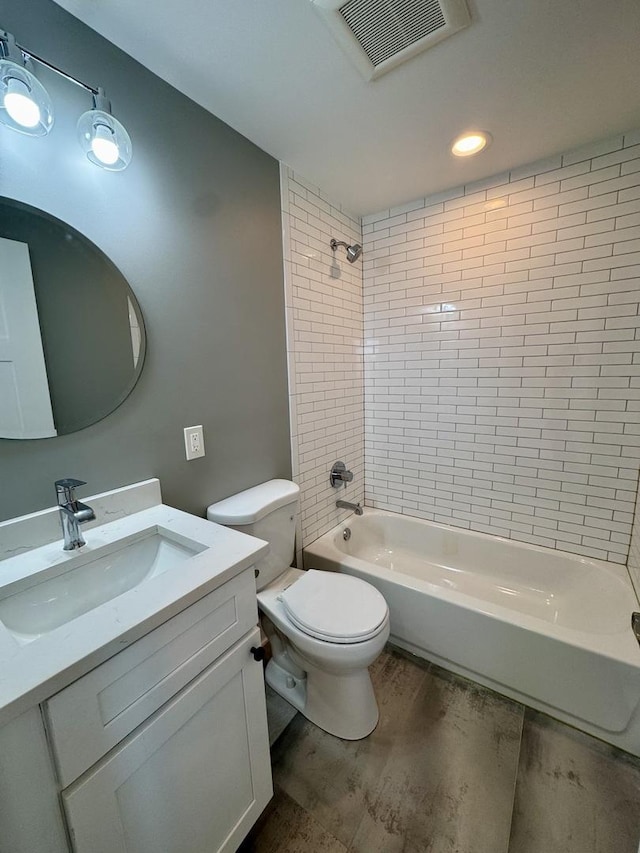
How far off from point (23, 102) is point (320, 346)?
137cm

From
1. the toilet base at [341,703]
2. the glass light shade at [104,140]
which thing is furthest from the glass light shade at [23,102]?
the toilet base at [341,703]

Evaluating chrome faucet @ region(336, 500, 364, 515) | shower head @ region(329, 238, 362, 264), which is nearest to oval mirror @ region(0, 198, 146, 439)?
shower head @ region(329, 238, 362, 264)

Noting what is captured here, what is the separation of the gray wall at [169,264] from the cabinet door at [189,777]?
630 mm

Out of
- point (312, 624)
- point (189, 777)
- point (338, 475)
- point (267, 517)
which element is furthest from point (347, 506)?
point (189, 777)

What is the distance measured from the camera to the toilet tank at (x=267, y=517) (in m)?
1.30

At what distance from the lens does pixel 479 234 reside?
5.91ft

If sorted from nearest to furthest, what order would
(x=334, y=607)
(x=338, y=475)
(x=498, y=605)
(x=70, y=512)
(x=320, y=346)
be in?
(x=70, y=512) < (x=334, y=607) < (x=498, y=605) < (x=320, y=346) < (x=338, y=475)

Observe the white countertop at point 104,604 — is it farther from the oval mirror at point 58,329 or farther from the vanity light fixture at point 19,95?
the vanity light fixture at point 19,95

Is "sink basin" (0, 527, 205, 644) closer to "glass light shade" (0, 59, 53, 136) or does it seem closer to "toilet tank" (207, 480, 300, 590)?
"toilet tank" (207, 480, 300, 590)

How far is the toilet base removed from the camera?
1271 millimetres

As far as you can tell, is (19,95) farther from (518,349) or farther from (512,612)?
(512,612)

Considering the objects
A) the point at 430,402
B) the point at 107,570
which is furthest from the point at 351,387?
the point at 107,570

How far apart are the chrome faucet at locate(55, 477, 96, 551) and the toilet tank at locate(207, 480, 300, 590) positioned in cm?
50

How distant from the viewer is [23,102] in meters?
0.74
